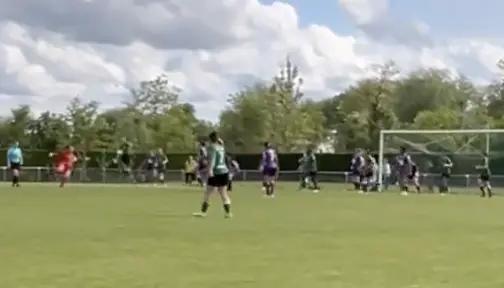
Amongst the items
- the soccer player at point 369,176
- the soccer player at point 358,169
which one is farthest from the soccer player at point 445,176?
the soccer player at point 358,169

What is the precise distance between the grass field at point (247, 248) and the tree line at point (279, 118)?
63742 mm

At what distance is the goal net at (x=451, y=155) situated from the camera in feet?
171

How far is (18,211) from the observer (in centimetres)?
2562

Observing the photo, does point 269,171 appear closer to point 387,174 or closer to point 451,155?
point 387,174

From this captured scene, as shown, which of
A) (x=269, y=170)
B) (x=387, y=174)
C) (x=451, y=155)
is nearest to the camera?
(x=269, y=170)

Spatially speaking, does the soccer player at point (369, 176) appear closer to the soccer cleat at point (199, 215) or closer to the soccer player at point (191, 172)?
the soccer player at point (191, 172)

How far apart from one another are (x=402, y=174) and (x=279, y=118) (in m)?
47.7

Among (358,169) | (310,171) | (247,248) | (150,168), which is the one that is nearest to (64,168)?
(150,168)

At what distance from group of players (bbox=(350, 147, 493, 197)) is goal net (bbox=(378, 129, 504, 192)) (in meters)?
0.44

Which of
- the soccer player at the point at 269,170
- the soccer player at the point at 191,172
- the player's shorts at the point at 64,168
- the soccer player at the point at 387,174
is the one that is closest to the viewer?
the soccer player at the point at 269,170

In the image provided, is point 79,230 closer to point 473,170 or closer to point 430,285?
point 430,285

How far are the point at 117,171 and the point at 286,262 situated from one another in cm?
5403

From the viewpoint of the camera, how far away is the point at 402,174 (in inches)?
1845

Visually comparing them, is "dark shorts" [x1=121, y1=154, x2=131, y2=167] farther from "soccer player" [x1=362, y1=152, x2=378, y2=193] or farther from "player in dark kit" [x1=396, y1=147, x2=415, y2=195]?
"player in dark kit" [x1=396, y1=147, x2=415, y2=195]
